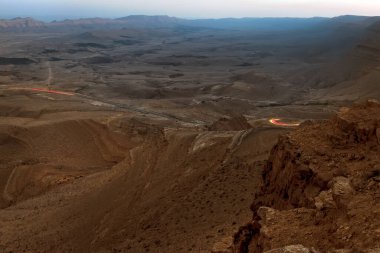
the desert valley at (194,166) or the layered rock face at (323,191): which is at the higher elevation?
the layered rock face at (323,191)

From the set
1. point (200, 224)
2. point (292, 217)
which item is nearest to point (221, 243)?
point (292, 217)

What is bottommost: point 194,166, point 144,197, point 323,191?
point 144,197

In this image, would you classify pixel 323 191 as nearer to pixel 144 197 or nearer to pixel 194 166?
pixel 144 197

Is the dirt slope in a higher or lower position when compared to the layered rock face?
lower

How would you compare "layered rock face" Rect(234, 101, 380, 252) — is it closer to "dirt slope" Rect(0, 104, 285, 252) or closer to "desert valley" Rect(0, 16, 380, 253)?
"desert valley" Rect(0, 16, 380, 253)

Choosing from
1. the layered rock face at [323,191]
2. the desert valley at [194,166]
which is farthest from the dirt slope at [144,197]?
the layered rock face at [323,191]

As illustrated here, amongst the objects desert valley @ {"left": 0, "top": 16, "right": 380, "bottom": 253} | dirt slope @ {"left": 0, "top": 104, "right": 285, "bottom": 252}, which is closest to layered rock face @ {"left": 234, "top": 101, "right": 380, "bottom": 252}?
desert valley @ {"left": 0, "top": 16, "right": 380, "bottom": 253}

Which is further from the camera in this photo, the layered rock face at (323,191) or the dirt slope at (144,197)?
the dirt slope at (144,197)

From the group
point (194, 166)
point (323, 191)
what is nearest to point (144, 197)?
point (194, 166)

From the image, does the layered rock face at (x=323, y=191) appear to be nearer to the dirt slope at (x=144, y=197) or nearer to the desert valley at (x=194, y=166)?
the desert valley at (x=194, y=166)

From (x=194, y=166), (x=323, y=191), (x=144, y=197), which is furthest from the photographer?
(x=194, y=166)
